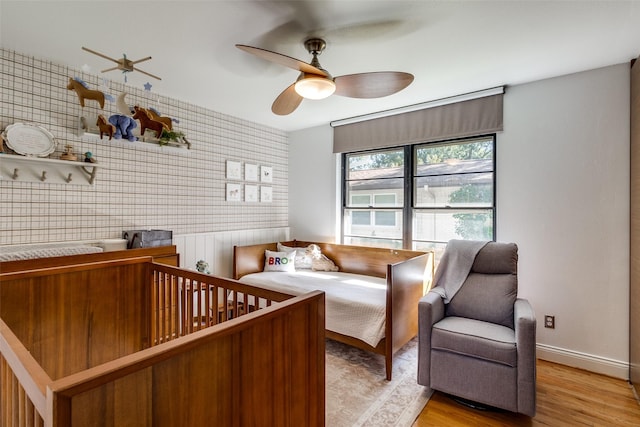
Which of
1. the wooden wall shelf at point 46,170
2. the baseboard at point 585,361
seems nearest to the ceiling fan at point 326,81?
the wooden wall shelf at point 46,170

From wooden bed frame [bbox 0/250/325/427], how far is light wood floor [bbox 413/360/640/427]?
3.87ft

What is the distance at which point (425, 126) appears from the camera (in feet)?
10.8

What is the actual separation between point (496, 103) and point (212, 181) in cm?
312

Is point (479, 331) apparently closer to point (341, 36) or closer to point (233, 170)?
point (341, 36)

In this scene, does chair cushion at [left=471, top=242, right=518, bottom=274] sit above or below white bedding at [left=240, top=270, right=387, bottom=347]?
above

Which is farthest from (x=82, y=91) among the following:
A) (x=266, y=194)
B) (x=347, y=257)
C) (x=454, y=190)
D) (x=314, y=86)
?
(x=454, y=190)

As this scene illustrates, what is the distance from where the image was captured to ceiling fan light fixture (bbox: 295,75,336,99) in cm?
186

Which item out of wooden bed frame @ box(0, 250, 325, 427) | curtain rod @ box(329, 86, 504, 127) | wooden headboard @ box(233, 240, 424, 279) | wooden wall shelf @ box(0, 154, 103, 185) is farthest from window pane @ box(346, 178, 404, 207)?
wooden wall shelf @ box(0, 154, 103, 185)

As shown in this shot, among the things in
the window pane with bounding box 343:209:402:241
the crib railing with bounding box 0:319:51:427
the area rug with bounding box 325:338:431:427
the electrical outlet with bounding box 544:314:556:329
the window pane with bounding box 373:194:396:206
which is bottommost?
the area rug with bounding box 325:338:431:427

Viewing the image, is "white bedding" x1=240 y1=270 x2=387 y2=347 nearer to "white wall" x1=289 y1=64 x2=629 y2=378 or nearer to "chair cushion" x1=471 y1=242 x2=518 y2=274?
"chair cushion" x1=471 y1=242 x2=518 y2=274

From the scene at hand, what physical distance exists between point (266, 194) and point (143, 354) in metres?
3.56

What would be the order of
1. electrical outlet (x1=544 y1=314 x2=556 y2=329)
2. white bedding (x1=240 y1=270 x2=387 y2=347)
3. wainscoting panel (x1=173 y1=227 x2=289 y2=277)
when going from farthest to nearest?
1. wainscoting panel (x1=173 y1=227 x2=289 y2=277)
2. electrical outlet (x1=544 y1=314 x2=556 y2=329)
3. white bedding (x1=240 y1=270 x2=387 y2=347)

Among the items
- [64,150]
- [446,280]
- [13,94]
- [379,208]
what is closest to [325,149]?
[379,208]

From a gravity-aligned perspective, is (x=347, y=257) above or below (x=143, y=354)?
below
